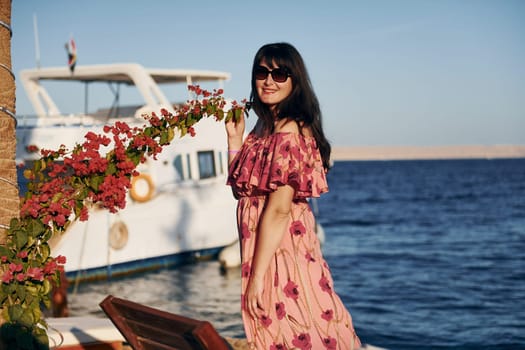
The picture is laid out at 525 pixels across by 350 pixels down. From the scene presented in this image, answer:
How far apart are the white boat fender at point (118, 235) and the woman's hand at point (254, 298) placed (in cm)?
1333

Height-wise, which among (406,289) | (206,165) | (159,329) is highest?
(159,329)

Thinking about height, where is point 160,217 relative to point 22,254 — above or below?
below

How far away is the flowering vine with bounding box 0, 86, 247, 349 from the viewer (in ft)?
10.8

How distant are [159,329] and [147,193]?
13521 millimetres

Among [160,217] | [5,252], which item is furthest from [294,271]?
[160,217]

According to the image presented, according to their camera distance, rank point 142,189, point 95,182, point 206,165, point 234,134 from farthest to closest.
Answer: point 206,165 < point 142,189 < point 95,182 < point 234,134

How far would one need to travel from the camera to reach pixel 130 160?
3678 mm

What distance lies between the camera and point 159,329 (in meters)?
3.10

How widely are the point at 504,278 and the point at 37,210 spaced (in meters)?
17.1

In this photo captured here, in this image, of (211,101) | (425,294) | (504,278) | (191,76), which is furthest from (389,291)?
(211,101)

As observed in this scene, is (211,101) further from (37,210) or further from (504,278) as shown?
(504,278)

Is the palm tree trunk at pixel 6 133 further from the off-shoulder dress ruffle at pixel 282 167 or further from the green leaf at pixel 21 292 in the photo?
the off-shoulder dress ruffle at pixel 282 167

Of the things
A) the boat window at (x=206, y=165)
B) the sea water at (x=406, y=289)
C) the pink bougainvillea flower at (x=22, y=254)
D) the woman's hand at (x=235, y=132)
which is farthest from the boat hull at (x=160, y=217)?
the woman's hand at (x=235, y=132)

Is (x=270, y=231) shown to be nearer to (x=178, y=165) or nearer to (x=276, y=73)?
(x=276, y=73)
